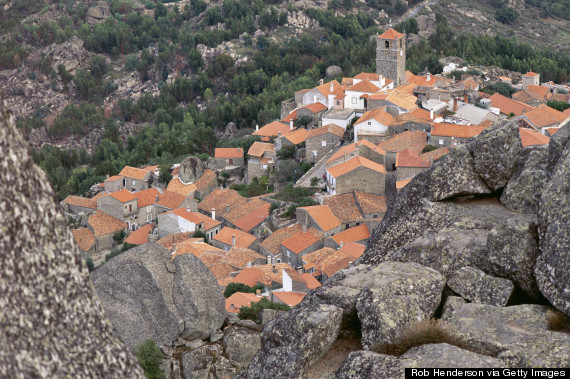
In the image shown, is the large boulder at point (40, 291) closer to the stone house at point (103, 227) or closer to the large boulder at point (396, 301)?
the large boulder at point (396, 301)

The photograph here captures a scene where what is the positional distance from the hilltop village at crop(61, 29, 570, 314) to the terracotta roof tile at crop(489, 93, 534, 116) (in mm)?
83

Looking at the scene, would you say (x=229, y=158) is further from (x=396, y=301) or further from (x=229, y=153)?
(x=396, y=301)

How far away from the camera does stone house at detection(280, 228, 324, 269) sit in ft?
145

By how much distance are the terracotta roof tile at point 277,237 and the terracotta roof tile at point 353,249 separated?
15.3 ft

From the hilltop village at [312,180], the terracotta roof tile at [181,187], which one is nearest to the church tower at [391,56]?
the hilltop village at [312,180]

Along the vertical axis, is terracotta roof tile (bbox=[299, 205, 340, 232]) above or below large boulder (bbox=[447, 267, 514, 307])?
below

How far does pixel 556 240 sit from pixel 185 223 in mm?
44561

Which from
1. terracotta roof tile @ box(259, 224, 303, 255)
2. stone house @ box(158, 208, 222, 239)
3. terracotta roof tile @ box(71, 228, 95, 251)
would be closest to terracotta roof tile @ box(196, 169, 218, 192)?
stone house @ box(158, 208, 222, 239)

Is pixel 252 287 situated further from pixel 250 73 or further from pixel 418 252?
pixel 250 73

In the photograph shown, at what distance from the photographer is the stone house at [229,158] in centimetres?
6619

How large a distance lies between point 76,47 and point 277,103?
67.2 metres

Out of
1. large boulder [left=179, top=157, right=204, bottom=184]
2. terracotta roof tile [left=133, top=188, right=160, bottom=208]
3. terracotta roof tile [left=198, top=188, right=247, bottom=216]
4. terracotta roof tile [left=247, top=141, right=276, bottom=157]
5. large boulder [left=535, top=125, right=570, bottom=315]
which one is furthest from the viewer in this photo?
large boulder [left=179, top=157, right=204, bottom=184]

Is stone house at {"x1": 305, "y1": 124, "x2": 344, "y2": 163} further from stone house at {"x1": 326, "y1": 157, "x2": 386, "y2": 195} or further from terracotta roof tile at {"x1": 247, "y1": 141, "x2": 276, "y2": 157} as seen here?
stone house at {"x1": 326, "y1": 157, "x2": 386, "y2": 195}

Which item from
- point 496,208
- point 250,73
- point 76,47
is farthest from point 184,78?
point 496,208
